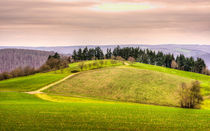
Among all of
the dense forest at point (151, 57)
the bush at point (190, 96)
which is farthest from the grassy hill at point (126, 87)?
the dense forest at point (151, 57)

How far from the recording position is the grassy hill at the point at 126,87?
66250 millimetres

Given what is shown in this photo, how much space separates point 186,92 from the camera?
49.3 m

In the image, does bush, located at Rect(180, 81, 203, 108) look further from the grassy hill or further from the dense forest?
the dense forest

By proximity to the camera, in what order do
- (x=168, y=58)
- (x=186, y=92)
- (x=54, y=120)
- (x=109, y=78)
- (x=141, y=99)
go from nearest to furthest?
1. (x=54, y=120)
2. (x=186, y=92)
3. (x=141, y=99)
4. (x=109, y=78)
5. (x=168, y=58)

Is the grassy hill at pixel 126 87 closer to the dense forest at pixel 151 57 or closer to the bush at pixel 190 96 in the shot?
the bush at pixel 190 96

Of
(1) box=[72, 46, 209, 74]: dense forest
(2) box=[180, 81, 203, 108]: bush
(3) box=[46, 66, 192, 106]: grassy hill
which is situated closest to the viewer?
(2) box=[180, 81, 203, 108]: bush

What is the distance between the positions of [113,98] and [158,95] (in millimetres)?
14212

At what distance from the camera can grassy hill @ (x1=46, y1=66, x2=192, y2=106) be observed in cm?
6625

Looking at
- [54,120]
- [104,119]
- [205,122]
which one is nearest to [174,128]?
[205,122]

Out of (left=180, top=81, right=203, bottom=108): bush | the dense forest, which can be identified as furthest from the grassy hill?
the dense forest

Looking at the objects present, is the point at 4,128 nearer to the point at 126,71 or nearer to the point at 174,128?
the point at 174,128

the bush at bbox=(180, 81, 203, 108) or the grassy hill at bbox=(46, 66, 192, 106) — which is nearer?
the bush at bbox=(180, 81, 203, 108)

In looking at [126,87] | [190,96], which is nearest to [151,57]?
[126,87]

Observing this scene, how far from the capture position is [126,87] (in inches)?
3059
